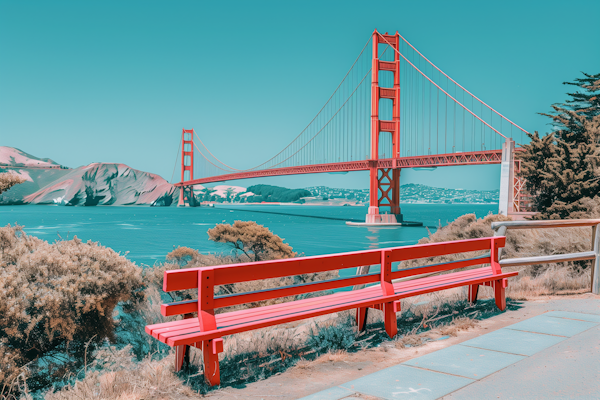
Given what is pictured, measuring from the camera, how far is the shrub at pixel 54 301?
465 centimetres

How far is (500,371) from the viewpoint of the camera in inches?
120

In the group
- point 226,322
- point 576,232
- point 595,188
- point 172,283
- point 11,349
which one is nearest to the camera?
point 172,283

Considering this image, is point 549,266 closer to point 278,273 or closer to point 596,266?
point 596,266

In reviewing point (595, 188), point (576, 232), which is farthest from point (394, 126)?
point (576, 232)

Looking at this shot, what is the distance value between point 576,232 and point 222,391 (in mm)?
7127

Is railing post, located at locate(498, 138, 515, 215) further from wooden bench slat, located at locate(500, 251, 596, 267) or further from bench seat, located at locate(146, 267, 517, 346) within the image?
bench seat, located at locate(146, 267, 517, 346)

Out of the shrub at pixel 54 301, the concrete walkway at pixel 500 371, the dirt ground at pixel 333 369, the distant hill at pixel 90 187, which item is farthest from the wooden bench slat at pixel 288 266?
the distant hill at pixel 90 187

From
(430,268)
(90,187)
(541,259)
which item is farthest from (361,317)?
(90,187)

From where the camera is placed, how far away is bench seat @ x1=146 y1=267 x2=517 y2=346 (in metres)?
2.81

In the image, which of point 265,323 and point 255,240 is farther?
point 255,240

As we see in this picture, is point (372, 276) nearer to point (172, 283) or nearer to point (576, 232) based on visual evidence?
point (172, 283)

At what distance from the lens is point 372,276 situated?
3.87 m

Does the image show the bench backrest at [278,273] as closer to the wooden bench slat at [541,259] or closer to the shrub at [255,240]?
the wooden bench slat at [541,259]

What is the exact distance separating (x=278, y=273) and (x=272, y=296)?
16cm
